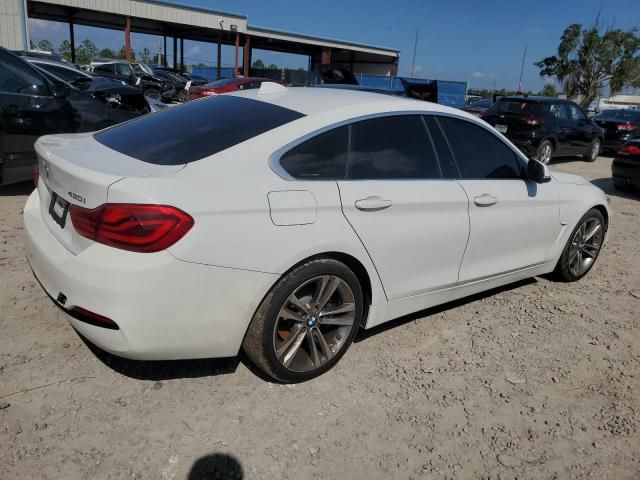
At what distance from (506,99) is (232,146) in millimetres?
10961

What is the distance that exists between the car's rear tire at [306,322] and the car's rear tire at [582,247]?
2493 mm

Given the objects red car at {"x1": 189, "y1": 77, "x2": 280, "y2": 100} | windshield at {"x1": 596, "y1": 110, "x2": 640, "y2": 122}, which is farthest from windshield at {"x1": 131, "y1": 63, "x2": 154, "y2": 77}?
windshield at {"x1": 596, "y1": 110, "x2": 640, "y2": 122}

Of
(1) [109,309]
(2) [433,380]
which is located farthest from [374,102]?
(1) [109,309]

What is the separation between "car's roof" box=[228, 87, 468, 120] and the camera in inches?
118

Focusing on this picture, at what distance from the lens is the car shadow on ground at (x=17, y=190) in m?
6.20

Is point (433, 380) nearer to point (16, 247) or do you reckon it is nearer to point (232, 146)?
point (232, 146)

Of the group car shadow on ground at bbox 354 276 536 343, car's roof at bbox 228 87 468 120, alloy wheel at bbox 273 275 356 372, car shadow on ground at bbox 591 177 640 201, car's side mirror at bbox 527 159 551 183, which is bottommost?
car shadow on ground at bbox 354 276 536 343

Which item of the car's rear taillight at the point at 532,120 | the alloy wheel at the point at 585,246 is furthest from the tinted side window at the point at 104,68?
the alloy wheel at the point at 585,246

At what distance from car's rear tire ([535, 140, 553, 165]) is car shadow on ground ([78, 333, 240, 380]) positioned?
1042 cm

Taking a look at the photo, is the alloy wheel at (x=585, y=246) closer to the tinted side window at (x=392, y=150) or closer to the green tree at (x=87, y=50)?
the tinted side window at (x=392, y=150)

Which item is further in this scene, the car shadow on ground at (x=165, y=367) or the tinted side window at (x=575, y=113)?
the tinted side window at (x=575, y=113)

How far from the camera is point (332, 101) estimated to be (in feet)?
10.1

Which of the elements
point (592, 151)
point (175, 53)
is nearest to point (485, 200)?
point (592, 151)

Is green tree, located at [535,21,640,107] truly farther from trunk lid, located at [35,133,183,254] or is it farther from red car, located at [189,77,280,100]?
trunk lid, located at [35,133,183,254]
